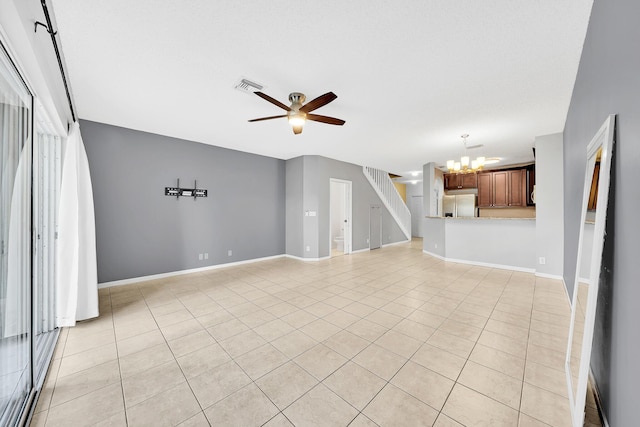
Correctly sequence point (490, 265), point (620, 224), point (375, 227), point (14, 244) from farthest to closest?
point (375, 227) → point (490, 265) → point (14, 244) → point (620, 224)

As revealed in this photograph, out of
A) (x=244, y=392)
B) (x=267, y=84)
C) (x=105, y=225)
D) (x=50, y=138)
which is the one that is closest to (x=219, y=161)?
(x=105, y=225)

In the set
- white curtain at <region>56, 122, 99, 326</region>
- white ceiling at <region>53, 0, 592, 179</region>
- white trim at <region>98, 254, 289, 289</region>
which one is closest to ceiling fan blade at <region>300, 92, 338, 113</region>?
white ceiling at <region>53, 0, 592, 179</region>

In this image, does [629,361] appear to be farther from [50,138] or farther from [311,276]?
[50,138]

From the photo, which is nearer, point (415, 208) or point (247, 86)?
point (247, 86)

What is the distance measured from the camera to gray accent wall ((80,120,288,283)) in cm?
395

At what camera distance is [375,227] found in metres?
7.96

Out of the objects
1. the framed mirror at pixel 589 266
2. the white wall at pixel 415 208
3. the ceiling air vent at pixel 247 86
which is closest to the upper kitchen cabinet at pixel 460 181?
the white wall at pixel 415 208

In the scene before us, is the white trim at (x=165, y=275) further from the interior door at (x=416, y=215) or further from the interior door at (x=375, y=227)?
the interior door at (x=416, y=215)

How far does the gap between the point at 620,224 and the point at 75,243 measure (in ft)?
15.1

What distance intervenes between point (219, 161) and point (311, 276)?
Result: 3.22 metres

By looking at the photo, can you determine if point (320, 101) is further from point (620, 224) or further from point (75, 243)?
point (75, 243)

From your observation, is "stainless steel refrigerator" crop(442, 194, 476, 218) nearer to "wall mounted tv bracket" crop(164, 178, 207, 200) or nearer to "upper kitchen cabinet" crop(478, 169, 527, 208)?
"upper kitchen cabinet" crop(478, 169, 527, 208)

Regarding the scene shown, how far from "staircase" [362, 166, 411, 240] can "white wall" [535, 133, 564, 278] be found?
418 centimetres

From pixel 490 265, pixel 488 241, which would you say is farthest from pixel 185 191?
pixel 490 265
